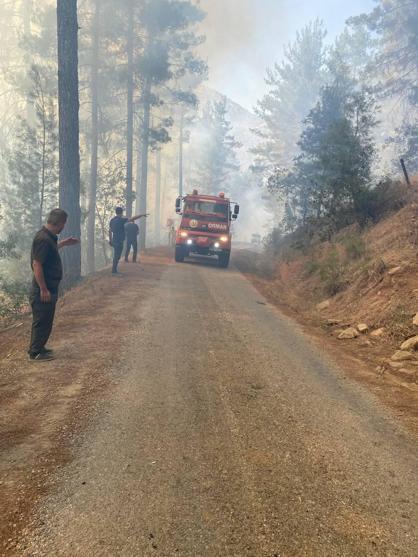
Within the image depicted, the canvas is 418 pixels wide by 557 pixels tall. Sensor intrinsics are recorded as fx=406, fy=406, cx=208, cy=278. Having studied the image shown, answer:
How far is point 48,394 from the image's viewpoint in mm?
4246

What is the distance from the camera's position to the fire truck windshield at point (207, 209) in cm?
1587

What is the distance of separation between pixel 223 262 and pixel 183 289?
580 centimetres

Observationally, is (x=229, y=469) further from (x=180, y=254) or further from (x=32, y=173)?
(x=32, y=173)

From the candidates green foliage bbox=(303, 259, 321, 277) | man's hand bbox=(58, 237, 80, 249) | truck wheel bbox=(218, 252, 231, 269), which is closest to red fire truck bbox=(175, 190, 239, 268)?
truck wheel bbox=(218, 252, 231, 269)

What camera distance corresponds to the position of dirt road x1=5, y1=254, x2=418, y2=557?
2.39m

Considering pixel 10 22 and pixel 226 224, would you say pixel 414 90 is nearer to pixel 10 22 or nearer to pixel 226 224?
pixel 226 224

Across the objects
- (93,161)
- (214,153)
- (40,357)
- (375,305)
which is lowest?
(40,357)

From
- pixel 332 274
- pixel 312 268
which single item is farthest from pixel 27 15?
pixel 332 274

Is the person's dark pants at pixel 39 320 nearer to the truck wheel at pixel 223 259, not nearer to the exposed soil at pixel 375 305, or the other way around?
the exposed soil at pixel 375 305

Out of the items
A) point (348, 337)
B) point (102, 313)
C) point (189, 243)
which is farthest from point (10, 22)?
point (348, 337)

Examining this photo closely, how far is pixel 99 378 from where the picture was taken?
4703mm

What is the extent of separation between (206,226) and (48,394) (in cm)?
1188

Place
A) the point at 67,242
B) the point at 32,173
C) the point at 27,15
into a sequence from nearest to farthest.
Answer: the point at 67,242 < the point at 32,173 < the point at 27,15

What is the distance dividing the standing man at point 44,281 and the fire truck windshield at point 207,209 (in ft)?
35.5
